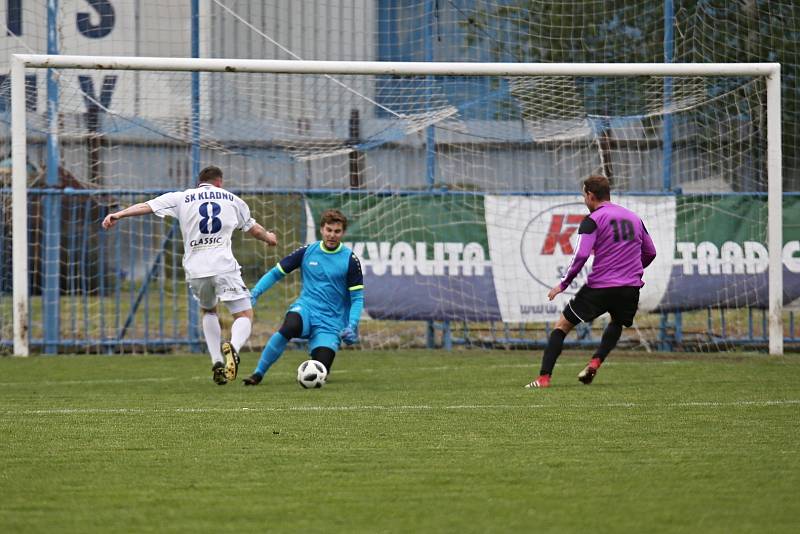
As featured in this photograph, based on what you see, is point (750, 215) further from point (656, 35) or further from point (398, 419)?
point (398, 419)

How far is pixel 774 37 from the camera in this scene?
14.3 metres

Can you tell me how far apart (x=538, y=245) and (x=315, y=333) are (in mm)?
4270

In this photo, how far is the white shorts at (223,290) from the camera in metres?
9.73

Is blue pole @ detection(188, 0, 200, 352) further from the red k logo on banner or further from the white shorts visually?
the red k logo on banner

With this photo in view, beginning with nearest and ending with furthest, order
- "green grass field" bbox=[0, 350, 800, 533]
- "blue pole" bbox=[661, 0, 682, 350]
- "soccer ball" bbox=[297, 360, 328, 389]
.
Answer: "green grass field" bbox=[0, 350, 800, 533], "soccer ball" bbox=[297, 360, 328, 389], "blue pole" bbox=[661, 0, 682, 350]

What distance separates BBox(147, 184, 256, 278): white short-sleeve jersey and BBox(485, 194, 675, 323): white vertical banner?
4247 millimetres

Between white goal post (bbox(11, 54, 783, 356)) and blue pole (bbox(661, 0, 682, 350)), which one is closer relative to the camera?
white goal post (bbox(11, 54, 783, 356))

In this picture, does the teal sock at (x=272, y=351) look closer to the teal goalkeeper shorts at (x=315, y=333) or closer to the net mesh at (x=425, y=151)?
the teal goalkeeper shorts at (x=315, y=333)

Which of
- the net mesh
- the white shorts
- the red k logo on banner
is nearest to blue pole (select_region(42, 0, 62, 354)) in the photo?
the net mesh

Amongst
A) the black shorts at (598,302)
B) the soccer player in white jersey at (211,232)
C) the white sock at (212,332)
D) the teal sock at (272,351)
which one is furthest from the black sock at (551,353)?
the white sock at (212,332)

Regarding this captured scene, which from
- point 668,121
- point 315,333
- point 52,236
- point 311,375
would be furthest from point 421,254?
point 311,375

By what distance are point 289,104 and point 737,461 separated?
855cm

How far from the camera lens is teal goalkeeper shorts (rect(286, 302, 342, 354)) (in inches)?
377

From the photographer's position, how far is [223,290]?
32.1ft
